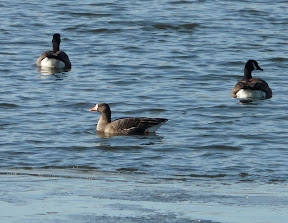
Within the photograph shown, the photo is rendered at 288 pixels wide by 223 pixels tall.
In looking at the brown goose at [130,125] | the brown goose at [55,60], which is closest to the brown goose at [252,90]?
the brown goose at [130,125]

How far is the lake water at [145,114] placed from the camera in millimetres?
9750

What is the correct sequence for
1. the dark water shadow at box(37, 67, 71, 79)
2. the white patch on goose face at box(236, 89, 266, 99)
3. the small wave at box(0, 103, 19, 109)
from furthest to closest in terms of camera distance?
Result: the dark water shadow at box(37, 67, 71, 79)
the white patch on goose face at box(236, 89, 266, 99)
the small wave at box(0, 103, 19, 109)

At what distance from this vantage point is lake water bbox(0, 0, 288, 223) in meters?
9.75

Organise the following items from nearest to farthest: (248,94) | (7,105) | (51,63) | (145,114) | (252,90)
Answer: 1. (145,114)
2. (7,105)
3. (248,94)
4. (252,90)
5. (51,63)

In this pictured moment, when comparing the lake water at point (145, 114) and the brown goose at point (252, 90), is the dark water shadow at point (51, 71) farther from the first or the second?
the brown goose at point (252, 90)

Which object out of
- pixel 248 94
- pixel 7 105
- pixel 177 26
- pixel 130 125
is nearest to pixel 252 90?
pixel 248 94

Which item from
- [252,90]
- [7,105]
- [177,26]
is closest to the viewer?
[7,105]

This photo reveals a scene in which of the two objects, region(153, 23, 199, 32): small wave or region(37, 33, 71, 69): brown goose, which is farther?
region(153, 23, 199, 32): small wave

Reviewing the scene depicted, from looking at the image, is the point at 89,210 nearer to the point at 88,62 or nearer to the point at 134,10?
the point at 88,62

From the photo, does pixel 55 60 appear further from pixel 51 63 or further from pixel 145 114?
pixel 145 114

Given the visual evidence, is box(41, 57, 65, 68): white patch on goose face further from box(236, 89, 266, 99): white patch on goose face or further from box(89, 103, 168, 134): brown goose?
box(89, 103, 168, 134): brown goose

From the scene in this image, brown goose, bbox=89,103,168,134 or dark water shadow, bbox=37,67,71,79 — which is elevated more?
brown goose, bbox=89,103,168,134

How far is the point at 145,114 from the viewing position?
56.6 feet

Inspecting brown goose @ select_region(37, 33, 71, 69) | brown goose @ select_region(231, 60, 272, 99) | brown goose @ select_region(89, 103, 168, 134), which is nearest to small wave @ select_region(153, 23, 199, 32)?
brown goose @ select_region(37, 33, 71, 69)
